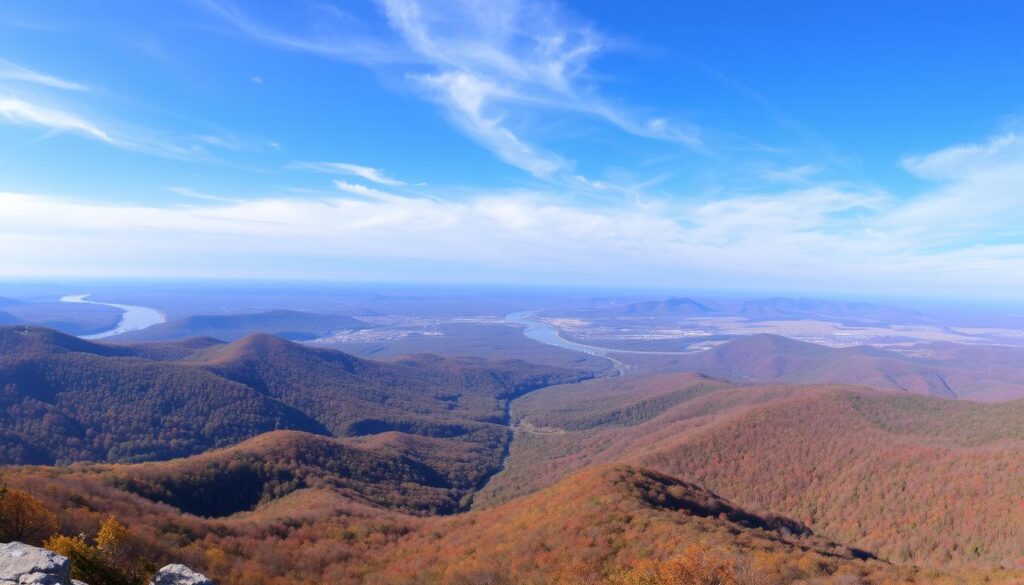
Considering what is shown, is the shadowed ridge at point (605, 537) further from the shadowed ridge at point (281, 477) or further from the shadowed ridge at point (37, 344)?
the shadowed ridge at point (37, 344)

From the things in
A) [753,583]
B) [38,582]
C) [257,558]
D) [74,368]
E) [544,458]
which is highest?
[38,582]

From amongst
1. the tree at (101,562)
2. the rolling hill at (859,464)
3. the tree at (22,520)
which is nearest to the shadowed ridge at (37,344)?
the rolling hill at (859,464)

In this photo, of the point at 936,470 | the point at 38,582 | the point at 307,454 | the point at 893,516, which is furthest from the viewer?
the point at 307,454

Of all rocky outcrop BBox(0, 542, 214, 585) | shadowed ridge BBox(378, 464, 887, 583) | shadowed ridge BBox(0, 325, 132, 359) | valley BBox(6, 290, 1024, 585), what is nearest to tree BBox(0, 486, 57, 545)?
valley BBox(6, 290, 1024, 585)

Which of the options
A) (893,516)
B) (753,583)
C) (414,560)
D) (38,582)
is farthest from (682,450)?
(38,582)

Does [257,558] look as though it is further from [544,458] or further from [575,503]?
[544,458]
